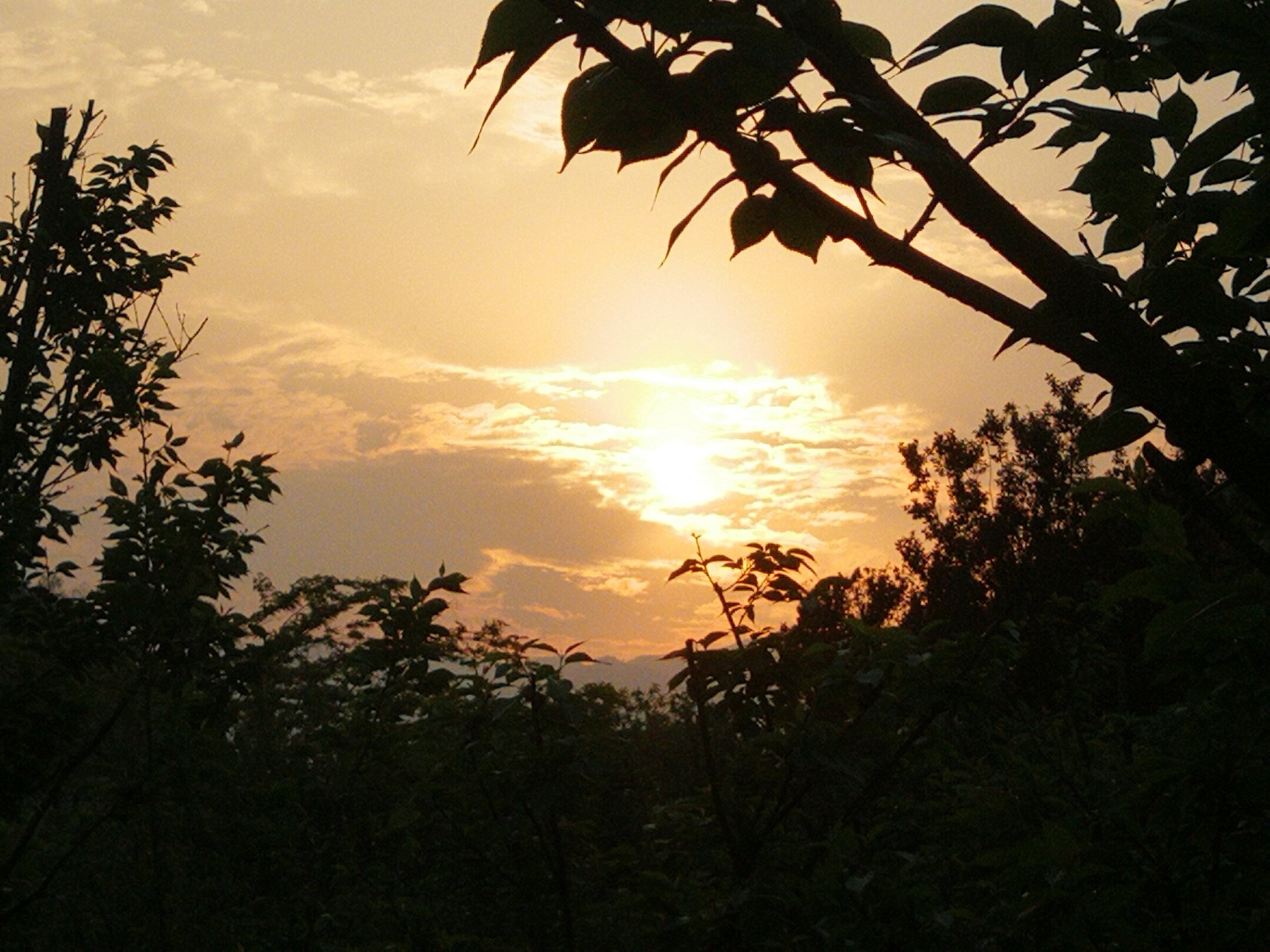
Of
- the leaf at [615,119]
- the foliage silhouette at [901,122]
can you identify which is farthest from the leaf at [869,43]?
the leaf at [615,119]

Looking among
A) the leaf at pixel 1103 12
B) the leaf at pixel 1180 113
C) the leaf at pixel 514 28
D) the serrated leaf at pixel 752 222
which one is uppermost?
the leaf at pixel 1180 113

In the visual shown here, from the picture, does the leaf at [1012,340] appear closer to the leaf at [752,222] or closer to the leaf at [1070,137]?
the leaf at [752,222]

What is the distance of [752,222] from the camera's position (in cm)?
114

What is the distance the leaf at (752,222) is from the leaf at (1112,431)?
1.71ft

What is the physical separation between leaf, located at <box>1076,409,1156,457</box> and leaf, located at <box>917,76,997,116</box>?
0.45 meters

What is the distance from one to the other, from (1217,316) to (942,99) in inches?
18.3

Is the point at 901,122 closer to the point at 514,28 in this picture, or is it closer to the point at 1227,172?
Result: the point at 514,28

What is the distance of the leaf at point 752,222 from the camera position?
1.14m

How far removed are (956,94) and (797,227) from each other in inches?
8.2

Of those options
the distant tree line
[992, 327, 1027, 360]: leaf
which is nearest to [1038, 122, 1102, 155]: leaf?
the distant tree line

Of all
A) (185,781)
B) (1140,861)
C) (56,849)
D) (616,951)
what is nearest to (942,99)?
(1140,861)

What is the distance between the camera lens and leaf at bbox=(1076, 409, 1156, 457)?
135 centimetres

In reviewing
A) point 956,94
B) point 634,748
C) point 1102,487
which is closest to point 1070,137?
point 1102,487

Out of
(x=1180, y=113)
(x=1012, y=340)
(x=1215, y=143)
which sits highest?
(x=1180, y=113)
